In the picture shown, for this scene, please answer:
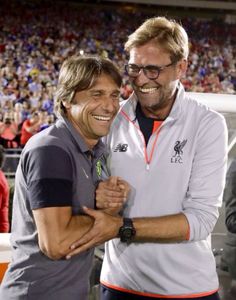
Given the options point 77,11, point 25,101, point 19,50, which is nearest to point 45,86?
point 25,101

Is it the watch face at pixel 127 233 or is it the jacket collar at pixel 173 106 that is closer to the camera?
the watch face at pixel 127 233

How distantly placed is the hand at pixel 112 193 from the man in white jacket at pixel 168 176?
0.33 feet

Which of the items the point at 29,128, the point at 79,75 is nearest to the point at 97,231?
the point at 79,75

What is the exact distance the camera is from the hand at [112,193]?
2092mm

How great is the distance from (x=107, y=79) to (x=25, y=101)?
1228 cm

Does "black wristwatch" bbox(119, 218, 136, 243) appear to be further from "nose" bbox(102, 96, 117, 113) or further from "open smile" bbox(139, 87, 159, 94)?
"open smile" bbox(139, 87, 159, 94)

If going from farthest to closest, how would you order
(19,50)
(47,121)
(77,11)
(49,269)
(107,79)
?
(77,11) → (19,50) → (47,121) → (107,79) → (49,269)

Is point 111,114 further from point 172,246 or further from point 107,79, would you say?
point 172,246

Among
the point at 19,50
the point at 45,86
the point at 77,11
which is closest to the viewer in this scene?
the point at 45,86

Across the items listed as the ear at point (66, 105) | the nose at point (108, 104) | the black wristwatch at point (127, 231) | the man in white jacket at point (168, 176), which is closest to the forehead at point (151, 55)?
the man in white jacket at point (168, 176)

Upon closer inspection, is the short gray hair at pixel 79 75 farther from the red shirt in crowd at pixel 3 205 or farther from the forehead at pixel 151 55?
the red shirt in crowd at pixel 3 205

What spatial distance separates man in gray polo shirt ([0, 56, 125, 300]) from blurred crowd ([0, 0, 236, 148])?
9.42 meters

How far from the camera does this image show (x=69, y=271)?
6.44 feet

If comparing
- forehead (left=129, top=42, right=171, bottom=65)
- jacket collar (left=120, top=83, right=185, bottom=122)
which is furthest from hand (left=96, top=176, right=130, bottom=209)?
forehead (left=129, top=42, right=171, bottom=65)
